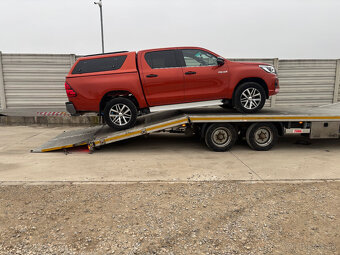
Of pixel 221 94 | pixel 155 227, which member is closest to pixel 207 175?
pixel 155 227

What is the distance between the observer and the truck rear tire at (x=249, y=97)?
581 centimetres

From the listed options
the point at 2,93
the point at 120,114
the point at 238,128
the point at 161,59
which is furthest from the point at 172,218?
the point at 2,93

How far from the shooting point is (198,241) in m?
2.52

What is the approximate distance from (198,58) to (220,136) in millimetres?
1967

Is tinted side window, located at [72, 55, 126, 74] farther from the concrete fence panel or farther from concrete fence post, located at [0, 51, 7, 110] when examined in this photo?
concrete fence post, located at [0, 51, 7, 110]

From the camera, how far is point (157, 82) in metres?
5.65

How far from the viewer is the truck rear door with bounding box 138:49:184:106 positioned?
565 cm

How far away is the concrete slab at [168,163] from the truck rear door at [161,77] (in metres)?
1.37

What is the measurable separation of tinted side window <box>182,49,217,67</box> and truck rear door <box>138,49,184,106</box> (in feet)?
0.85

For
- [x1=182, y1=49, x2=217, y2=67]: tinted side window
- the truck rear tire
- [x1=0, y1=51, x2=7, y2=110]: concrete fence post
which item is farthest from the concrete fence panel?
[x1=182, y1=49, x2=217, y2=67]: tinted side window

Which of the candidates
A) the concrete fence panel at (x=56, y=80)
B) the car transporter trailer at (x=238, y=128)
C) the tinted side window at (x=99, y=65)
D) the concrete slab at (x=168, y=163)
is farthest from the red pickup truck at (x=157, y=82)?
the concrete fence panel at (x=56, y=80)

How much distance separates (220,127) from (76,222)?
4.00 metres

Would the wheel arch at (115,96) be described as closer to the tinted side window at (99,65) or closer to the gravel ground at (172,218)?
the tinted side window at (99,65)

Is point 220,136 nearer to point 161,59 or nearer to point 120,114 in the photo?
point 161,59
